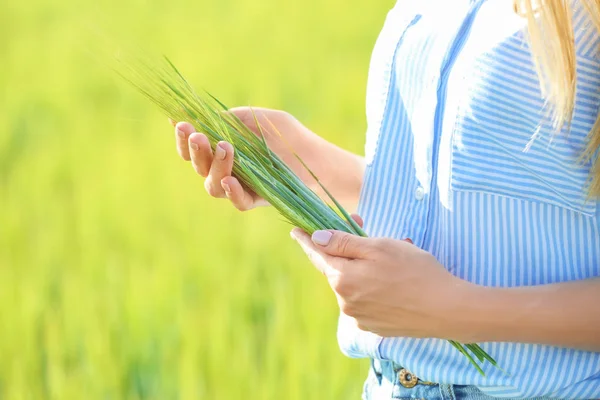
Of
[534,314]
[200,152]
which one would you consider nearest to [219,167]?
[200,152]

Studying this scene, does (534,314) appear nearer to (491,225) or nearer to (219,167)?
(491,225)

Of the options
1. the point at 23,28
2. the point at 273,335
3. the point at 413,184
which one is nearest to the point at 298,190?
the point at 413,184

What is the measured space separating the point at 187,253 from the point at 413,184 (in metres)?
1.55

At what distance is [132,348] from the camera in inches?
88.7

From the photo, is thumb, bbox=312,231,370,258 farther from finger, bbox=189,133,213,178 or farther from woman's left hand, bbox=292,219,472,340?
finger, bbox=189,133,213,178

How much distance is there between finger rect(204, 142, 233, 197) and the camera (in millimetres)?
1227

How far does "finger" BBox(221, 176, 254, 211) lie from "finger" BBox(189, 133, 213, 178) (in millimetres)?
34

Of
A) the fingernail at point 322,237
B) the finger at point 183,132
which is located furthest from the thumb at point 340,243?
the finger at point 183,132

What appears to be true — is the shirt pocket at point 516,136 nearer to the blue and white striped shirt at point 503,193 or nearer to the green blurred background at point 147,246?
the blue and white striped shirt at point 503,193

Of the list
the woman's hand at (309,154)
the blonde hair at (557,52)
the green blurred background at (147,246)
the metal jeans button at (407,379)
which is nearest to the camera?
the blonde hair at (557,52)

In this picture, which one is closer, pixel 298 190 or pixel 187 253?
pixel 298 190

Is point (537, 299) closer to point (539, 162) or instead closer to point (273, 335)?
point (539, 162)

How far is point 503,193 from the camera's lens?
3.78 ft

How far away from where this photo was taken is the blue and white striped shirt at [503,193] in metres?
1.12
